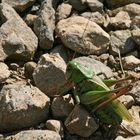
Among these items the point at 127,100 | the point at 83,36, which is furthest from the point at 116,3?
the point at 127,100

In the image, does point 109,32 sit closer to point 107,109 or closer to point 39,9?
point 39,9

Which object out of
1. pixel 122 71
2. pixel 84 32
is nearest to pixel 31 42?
pixel 84 32

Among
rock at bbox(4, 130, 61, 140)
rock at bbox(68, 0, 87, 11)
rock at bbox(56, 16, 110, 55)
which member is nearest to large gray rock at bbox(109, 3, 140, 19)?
rock at bbox(68, 0, 87, 11)

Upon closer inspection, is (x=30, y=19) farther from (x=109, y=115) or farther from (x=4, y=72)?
(x=109, y=115)

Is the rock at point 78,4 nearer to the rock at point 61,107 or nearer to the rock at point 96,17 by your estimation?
the rock at point 96,17

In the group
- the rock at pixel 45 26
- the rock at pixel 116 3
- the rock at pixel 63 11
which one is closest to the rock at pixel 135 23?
the rock at pixel 116 3
